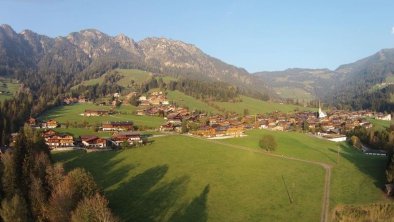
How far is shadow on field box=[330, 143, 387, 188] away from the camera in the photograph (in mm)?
75794

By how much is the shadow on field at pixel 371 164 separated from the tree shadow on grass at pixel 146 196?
3441cm

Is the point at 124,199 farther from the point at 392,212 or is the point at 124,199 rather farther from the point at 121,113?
the point at 121,113

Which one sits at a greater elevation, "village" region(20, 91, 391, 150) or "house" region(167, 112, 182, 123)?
"house" region(167, 112, 182, 123)

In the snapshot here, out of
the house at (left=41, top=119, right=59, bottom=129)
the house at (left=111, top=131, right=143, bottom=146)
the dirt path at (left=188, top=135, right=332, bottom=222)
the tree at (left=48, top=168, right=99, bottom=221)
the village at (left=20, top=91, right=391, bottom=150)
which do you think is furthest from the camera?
the house at (left=41, top=119, right=59, bottom=129)

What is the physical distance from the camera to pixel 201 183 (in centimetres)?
7206

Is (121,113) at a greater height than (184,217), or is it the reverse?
(121,113)

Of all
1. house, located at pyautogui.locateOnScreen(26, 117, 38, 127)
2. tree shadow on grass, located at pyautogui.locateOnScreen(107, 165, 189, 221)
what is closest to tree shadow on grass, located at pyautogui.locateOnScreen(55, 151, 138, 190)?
tree shadow on grass, located at pyautogui.locateOnScreen(107, 165, 189, 221)

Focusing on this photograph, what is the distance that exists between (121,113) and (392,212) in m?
145

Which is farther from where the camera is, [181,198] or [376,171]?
[376,171]

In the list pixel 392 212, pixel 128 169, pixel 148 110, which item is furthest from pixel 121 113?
pixel 392 212

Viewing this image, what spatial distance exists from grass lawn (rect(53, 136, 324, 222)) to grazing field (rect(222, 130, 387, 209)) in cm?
381

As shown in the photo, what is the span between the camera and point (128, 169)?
78875 mm

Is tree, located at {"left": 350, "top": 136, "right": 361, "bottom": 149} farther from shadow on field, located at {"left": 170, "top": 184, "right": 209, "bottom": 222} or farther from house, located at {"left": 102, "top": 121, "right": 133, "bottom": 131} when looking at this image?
shadow on field, located at {"left": 170, "top": 184, "right": 209, "bottom": 222}

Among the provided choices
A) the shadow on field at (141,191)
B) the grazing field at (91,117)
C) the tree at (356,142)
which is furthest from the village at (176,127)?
the shadow on field at (141,191)
